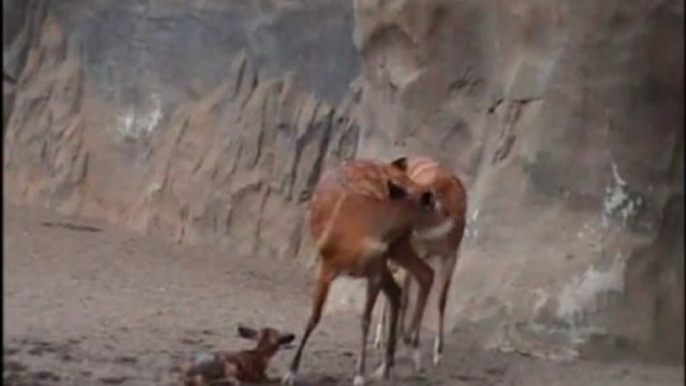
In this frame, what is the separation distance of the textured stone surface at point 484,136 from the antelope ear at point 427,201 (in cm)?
111

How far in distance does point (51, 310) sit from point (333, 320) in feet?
5.18

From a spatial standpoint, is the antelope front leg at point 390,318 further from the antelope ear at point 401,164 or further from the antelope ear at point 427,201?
the antelope ear at point 401,164

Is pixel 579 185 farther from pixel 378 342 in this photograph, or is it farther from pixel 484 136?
pixel 378 342

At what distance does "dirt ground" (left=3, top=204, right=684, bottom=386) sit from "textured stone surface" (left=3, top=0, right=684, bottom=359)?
12.0 inches

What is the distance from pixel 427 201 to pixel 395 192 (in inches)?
9.1

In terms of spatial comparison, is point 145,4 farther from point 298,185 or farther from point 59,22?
point 298,185

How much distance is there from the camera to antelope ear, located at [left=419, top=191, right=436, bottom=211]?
6691 millimetres

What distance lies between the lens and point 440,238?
23.6ft

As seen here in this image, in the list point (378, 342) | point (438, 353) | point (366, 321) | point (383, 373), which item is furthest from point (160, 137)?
point (366, 321)

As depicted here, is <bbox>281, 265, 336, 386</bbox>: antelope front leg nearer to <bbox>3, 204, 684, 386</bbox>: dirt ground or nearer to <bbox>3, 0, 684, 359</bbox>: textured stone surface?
<bbox>3, 204, 684, 386</bbox>: dirt ground

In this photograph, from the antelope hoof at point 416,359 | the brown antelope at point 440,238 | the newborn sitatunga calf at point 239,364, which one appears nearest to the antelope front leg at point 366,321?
the newborn sitatunga calf at point 239,364

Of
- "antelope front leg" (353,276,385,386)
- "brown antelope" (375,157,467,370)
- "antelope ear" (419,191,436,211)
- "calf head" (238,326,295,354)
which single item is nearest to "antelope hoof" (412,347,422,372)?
"brown antelope" (375,157,467,370)

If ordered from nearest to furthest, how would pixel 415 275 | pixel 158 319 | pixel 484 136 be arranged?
pixel 415 275
pixel 158 319
pixel 484 136

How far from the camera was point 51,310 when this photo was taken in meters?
8.09
